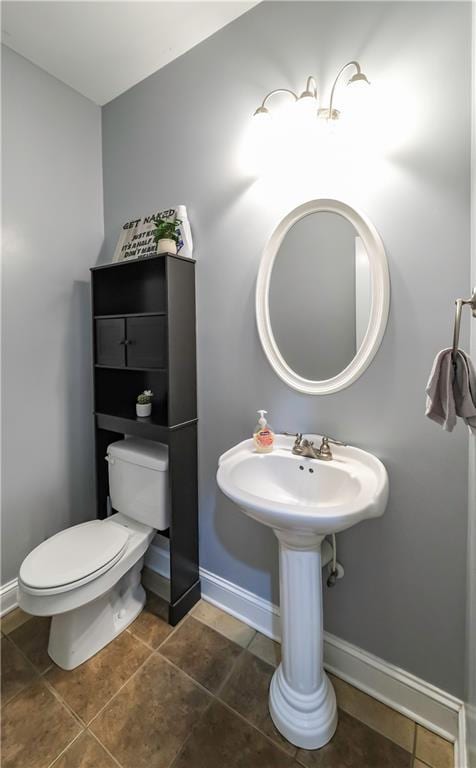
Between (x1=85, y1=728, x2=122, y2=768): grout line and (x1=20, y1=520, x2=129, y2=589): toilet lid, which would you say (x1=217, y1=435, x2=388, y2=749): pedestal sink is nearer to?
(x1=85, y1=728, x2=122, y2=768): grout line

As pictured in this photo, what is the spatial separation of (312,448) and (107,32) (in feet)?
6.88

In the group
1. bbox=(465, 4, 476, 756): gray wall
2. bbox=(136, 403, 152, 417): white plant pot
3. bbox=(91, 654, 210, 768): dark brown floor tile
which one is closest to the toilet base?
bbox=(91, 654, 210, 768): dark brown floor tile

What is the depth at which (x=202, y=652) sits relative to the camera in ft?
4.43

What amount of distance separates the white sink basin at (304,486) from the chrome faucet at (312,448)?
0.7 inches

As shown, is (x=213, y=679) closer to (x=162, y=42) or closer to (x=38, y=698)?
(x=38, y=698)

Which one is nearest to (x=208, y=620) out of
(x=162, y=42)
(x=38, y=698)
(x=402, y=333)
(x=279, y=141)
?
(x=38, y=698)

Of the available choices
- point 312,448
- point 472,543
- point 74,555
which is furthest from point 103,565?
point 472,543

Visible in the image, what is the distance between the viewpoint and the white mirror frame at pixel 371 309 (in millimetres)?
1069

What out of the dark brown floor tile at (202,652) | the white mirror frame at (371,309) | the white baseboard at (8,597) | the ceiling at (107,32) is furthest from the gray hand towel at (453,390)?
the white baseboard at (8,597)

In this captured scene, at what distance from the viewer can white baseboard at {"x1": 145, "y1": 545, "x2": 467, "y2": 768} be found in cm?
104

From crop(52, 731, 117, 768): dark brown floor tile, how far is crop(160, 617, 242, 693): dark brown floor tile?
0.35 meters

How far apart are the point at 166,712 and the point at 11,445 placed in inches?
51.6

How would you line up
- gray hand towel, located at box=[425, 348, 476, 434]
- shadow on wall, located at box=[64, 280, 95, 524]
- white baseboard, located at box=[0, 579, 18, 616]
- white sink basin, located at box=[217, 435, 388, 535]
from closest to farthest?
gray hand towel, located at box=[425, 348, 476, 434], white sink basin, located at box=[217, 435, 388, 535], white baseboard, located at box=[0, 579, 18, 616], shadow on wall, located at box=[64, 280, 95, 524]

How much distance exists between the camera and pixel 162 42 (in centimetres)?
148
